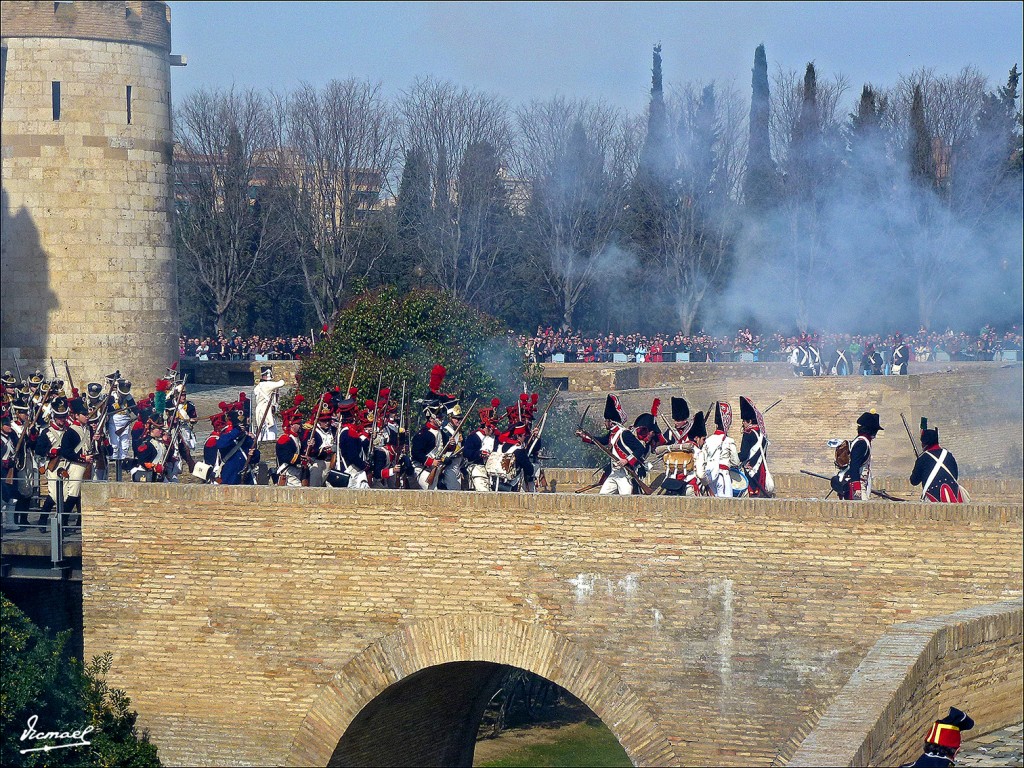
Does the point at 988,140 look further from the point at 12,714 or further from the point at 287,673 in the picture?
the point at 12,714

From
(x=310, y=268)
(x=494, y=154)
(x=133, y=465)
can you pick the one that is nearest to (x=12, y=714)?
(x=133, y=465)

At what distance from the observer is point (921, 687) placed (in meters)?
11.0

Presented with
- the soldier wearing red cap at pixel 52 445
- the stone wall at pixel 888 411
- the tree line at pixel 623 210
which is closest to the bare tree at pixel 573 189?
the tree line at pixel 623 210

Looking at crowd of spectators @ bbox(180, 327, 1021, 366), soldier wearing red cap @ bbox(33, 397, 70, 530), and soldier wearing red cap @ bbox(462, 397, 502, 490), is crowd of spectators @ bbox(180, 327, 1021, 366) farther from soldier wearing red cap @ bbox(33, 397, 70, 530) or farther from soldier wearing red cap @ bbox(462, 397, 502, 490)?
soldier wearing red cap @ bbox(462, 397, 502, 490)

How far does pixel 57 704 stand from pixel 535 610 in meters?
4.72

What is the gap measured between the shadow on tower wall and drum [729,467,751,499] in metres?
14.4

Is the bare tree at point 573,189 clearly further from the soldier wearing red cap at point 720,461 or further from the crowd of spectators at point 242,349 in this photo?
the soldier wearing red cap at point 720,461

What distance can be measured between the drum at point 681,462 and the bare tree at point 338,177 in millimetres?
25259

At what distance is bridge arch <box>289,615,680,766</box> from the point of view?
13.5 meters

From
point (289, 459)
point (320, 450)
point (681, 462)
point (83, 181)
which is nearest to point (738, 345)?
point (83, 181)

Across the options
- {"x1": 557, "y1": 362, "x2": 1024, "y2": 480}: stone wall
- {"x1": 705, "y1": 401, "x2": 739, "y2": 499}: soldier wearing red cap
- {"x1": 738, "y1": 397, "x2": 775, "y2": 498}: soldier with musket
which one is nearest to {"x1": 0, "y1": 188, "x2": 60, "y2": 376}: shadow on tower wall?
A: {"x1": 557, "y1": 362, "x2": 1024, "y2": 480}: stone wall

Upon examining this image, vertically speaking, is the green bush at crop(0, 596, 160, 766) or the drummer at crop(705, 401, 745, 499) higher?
the drummer at crop(705, 401, 745, 499)

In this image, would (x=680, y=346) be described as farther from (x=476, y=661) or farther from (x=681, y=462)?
(x=476, y=661)

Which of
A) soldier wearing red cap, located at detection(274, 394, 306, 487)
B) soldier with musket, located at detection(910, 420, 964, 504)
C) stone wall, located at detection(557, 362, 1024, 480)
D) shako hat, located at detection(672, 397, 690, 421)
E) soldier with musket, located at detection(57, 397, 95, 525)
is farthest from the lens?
stone wall, located at detection(557, 362, 1024, 480)
